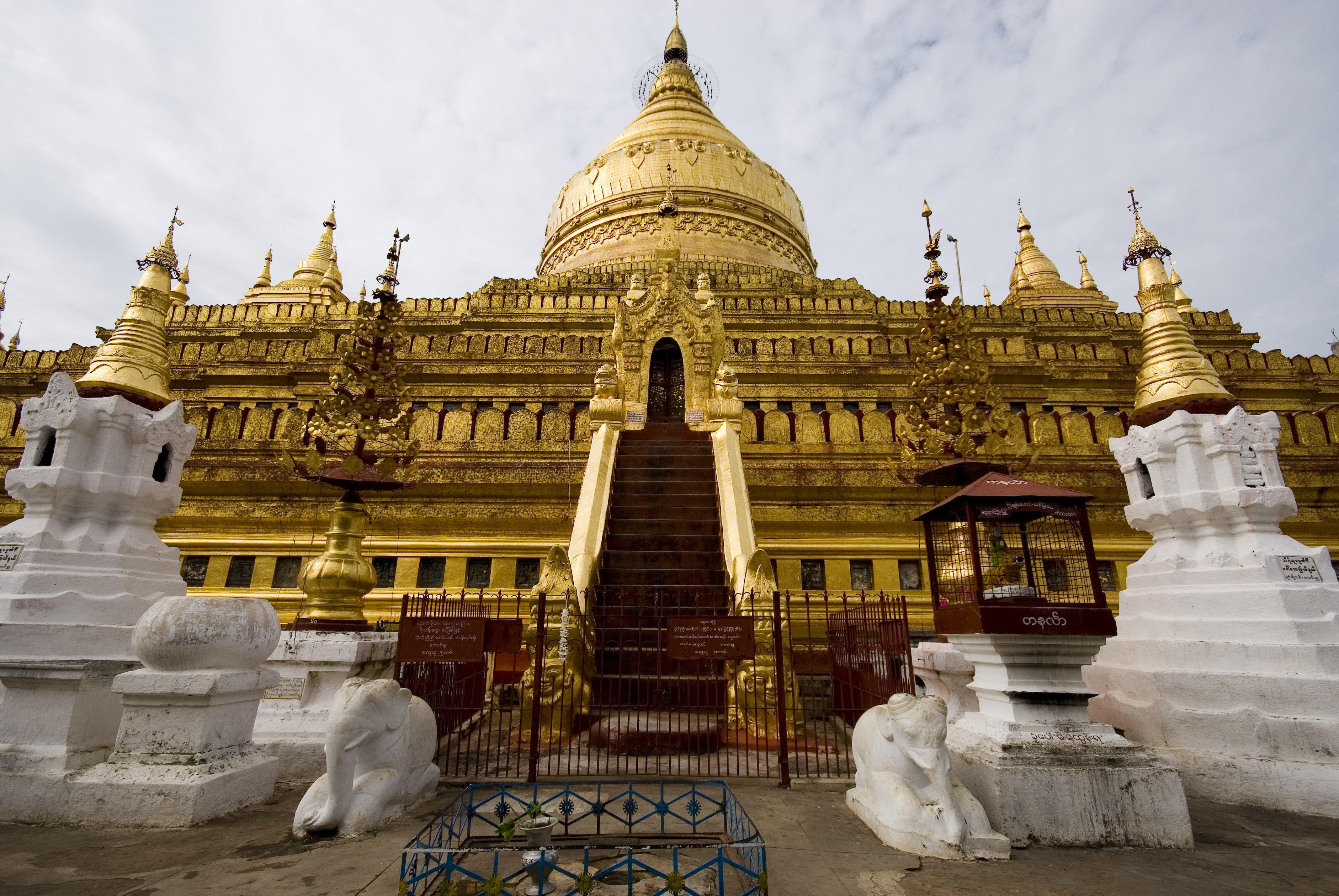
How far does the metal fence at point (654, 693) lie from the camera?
21.1 ft

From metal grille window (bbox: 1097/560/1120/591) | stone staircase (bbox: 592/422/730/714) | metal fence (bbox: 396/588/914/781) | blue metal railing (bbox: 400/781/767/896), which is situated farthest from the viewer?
metal grille window (bbox: 1097/560/1120/591)

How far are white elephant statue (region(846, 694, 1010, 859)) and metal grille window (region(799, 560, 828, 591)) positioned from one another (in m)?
7.66

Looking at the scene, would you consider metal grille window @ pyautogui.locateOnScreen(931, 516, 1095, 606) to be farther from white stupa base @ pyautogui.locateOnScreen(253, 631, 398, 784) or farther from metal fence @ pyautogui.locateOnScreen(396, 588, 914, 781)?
white stupa base @ pyautogui.locateOnScreen(253, 631, 398, 784)

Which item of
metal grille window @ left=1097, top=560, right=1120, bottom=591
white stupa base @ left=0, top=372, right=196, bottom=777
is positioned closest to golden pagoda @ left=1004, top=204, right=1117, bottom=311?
metal grille window @ left=1097, top=560, right=1120, bottom=591

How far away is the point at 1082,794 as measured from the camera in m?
4.71

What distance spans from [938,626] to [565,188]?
28343mm

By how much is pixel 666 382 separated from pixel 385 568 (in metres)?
7.47

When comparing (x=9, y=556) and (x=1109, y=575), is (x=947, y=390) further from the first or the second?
(x=9, y=556)

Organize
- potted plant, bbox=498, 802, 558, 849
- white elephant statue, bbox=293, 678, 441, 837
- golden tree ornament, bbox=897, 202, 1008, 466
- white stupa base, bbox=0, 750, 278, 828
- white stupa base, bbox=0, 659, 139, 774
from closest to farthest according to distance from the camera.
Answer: potted plant, bbox=498, 802, 558, 849 → white elephant statue, bbox=293, 678, 441, 837 → white stupa base, bbox=0, 750, 278, 828 → white stupa base, bbox=0, 659, 139, 774 → golden tree ornament, bbox=897, 202, 1008, 466

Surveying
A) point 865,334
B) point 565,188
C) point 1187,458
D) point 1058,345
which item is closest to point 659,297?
point 865,334

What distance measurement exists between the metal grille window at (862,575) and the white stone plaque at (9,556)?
11697 millimetres

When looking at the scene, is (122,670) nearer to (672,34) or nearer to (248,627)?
(248,627)

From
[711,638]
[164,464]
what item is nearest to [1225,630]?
[711,638]

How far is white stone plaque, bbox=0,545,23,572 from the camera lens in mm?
6766
